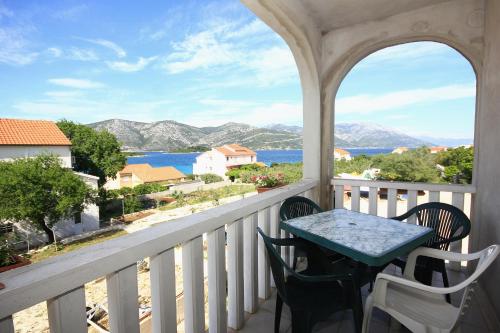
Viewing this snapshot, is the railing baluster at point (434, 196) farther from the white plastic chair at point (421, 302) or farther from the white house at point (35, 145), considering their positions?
the white house at point (35, 145)

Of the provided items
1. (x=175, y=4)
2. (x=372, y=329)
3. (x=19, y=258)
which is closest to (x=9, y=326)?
(x=19, y=258)

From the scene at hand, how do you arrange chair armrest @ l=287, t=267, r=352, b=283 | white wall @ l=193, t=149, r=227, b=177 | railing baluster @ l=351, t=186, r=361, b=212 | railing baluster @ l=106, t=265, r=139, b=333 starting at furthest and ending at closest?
railing baluster @ l=351, t=186, r=361, b=212 → white wall @ l=193, t=149, r=227, b=177 → chair armrest @ l=287, t=267, r=352, b=283 → railing baluster @ l=106, t=265, r=139, b=333

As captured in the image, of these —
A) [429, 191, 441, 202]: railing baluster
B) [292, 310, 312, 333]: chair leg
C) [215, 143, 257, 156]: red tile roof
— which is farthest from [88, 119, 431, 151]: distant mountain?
[292, 310, 312, 333]: chair leg

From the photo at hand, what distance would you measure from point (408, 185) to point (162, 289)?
2678 mm

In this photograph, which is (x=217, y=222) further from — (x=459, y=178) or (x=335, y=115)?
(x=459, y=178)

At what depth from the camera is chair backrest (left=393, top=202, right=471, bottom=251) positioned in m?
1.93

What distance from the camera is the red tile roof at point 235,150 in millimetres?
2972

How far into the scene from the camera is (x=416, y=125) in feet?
11.2

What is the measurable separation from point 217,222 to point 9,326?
2.98ft

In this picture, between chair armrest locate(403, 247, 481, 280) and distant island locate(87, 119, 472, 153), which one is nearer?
chair armrest locate(403, 247, 481, 280)

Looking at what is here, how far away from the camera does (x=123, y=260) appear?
3.00ft

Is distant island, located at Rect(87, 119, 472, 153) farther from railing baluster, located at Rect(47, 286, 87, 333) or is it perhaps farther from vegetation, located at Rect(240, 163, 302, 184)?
railing baluster, located at Rect(47, 286, 87, 333)

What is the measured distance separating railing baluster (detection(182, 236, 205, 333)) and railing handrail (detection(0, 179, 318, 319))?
0.08m

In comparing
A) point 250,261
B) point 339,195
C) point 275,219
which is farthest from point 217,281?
point 339,195
